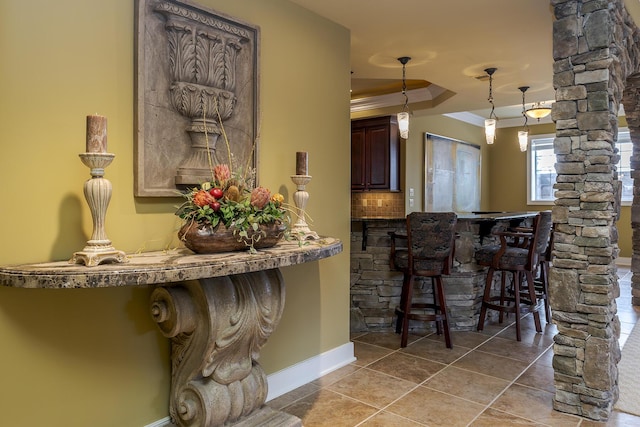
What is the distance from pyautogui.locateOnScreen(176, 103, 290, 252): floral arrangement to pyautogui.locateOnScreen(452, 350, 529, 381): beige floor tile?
1.99 metres

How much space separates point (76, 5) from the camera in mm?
1866

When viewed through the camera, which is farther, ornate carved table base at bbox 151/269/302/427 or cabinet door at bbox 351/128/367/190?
cabinet door at bbox 351/128/367/190

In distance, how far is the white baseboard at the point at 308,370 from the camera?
274 centimetres

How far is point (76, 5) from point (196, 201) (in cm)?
94

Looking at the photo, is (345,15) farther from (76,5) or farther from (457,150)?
(457,150)

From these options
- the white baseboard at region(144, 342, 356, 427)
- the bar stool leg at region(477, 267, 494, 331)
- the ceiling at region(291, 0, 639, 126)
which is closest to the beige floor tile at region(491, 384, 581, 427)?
the white baseboard at region(144, 342, 356, 427)

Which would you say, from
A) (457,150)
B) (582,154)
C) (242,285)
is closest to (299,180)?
(242,285)

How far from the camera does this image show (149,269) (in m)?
1.51

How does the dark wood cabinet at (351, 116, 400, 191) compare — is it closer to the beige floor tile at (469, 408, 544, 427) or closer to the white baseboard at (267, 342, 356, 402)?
the white baseboard at (267, 342, 356, 402)

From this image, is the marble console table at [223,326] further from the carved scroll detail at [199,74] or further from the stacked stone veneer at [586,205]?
the stacked stone veneer at [586,205]

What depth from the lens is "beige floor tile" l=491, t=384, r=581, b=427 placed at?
2.42 metres

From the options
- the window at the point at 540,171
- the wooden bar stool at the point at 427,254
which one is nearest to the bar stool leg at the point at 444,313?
the wooden bar stool at the point at 427,254

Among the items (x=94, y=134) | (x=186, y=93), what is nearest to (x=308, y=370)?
(x=186, y=93)

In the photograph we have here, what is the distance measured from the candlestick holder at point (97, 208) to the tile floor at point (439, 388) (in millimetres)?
1449
